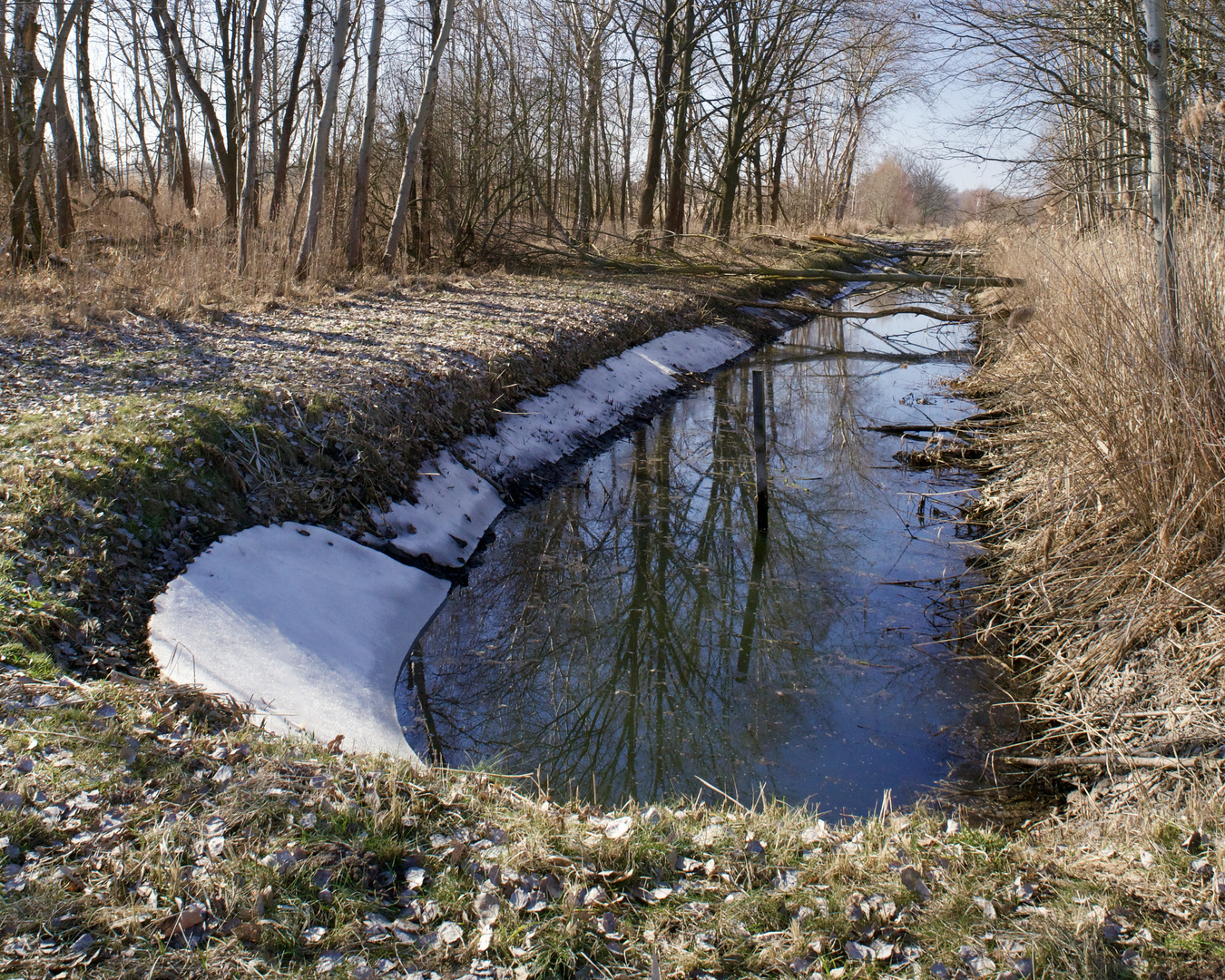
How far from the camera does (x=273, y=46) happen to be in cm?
2028

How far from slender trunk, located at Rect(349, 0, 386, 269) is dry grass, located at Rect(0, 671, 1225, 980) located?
10.8 m

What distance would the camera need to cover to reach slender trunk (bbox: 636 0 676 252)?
18953 mm

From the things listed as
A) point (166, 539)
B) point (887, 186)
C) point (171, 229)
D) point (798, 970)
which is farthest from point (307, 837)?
point (887, 186)

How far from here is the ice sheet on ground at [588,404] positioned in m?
8.26

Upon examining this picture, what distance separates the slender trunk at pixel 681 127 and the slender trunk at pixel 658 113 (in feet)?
1.00

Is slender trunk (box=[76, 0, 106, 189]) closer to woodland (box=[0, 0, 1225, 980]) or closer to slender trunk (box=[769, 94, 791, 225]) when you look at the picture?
woodland (box=[0, 0, 1225, 980])

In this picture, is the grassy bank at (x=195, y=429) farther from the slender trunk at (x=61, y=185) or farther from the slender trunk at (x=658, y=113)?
the slender trunk at (x=658, y=113)

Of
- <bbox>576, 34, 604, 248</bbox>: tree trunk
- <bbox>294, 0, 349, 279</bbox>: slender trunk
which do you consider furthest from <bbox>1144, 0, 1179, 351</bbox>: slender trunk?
<bbox>576, 34, 604, 248</bbox>: tree trunk

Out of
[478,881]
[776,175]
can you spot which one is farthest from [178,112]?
[776,175]

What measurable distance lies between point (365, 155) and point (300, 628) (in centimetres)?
991

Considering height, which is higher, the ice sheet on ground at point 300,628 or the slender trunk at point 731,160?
the slender trunk at point 731,160

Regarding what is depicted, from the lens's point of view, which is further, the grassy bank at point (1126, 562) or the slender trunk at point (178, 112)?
the slender trunk at point (178, 112)

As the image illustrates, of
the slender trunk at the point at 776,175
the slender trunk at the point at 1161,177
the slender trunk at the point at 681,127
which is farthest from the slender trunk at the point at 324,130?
the slender trunk at the point at 776,175

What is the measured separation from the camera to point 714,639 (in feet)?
19.2
